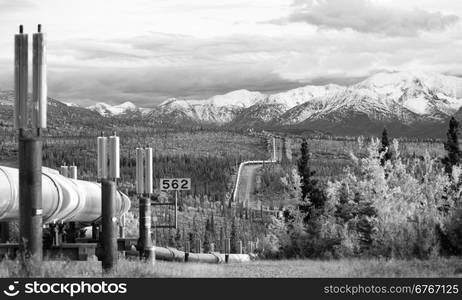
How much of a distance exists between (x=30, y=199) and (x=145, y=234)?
9002 millimetres

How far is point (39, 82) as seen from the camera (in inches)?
631

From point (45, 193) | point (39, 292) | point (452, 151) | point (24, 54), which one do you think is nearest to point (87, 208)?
point (45, 193)

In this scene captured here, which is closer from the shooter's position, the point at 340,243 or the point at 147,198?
the point at 147,198

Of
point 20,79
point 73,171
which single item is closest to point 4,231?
point 20,79

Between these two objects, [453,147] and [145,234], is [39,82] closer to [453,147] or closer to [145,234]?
[145,234]

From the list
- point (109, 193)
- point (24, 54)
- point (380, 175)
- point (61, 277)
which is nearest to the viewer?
point (61, 277)

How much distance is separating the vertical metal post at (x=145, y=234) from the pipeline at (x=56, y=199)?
1546 mm

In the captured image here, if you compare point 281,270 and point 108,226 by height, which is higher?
point 108,226

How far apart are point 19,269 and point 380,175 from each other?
91.2 feet

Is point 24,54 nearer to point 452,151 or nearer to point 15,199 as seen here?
point 15,199

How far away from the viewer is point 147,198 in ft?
83.0

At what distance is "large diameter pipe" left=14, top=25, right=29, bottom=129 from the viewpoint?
16.1 metres

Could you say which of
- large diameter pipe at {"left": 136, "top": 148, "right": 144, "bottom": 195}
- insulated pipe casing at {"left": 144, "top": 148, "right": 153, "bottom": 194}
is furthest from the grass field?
large diameter pipe at {"left": 136, "top": 148, "right": 144, "bottom": 195}

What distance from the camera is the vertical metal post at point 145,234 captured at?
24.7 meters
